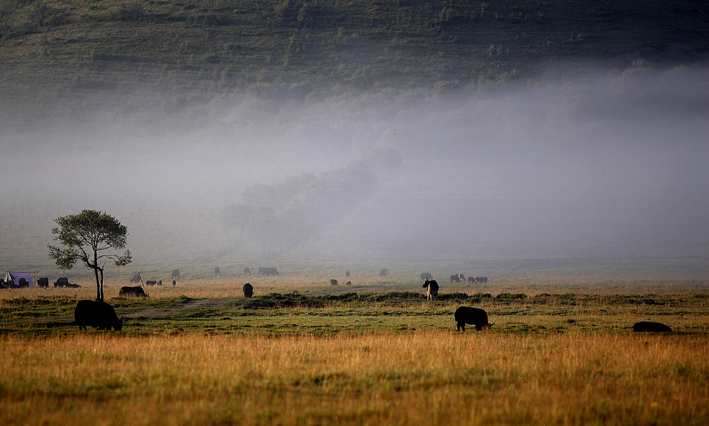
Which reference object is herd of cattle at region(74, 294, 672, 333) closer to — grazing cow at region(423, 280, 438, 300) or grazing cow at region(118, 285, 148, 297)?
grazing cow at region(423, 280, 438, 300)

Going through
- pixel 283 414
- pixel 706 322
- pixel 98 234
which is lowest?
pixel 706 322

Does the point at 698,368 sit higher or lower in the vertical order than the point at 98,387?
lower

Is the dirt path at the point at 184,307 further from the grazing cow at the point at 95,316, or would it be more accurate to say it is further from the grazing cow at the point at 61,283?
the grazing cow at the point at 61,283

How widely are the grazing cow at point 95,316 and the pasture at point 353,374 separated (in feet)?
1.77

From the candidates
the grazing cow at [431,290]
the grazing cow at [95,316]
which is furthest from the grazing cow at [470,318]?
the grazing cow at [431,290]

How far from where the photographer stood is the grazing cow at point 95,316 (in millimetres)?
27781

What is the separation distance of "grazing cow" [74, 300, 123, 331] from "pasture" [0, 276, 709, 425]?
538 mm

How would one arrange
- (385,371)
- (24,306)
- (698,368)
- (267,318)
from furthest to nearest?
(24,306) → (267,318) → (698,368) → (385,371)

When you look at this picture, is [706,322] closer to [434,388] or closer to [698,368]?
[698,368]

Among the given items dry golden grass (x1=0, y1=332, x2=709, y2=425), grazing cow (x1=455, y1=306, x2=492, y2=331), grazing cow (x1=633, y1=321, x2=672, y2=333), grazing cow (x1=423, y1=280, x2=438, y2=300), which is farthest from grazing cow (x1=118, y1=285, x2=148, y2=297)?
grazing cow (x1=633, y1=321, x2=672, y2=333)

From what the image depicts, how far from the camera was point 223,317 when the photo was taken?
3522 cm

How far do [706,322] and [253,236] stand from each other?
155m

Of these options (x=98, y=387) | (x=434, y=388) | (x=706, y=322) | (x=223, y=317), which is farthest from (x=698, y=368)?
(x=223, y=317)

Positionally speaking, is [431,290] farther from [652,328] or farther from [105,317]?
[105,317]
